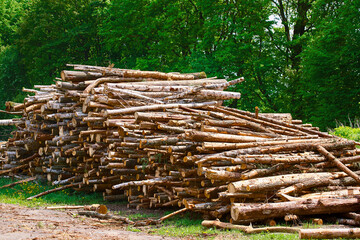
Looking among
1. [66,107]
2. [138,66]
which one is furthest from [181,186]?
[138,66]

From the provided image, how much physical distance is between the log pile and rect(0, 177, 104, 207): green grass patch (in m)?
0.36

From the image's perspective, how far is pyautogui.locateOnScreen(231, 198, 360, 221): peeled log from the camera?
7.41 m

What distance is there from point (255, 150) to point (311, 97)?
15.9 m

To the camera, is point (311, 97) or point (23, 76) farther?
point (23, 76)

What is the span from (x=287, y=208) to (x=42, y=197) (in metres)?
8.76

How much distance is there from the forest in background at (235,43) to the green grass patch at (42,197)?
1233 centimetres

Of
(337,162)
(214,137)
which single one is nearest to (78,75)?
(214,137)

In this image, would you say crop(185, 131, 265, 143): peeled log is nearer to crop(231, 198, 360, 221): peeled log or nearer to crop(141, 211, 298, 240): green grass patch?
crop(141, 211, 298, 240): green grass patch

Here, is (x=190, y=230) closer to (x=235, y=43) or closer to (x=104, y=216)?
(x=104, y=216)

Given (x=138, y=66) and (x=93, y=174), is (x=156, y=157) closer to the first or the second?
(x=93, y=174)

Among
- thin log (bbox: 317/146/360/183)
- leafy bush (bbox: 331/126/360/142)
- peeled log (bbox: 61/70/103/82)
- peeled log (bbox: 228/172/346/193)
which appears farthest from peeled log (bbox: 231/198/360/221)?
peeled log (bbox: 61/70/103/82)

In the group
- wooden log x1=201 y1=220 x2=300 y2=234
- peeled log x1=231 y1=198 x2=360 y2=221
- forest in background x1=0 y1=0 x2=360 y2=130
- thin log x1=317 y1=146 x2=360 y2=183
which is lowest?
wooden log x1=201 y1=220 x2=300 y2=234

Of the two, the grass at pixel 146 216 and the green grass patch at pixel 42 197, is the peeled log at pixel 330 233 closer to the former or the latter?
the grass at pixel 146 216

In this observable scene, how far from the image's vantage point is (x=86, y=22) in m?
37.6
